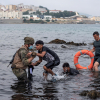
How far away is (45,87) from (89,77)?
2.28m

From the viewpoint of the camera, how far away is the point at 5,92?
6.20m

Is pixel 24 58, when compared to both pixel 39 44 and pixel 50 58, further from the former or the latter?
pixel 50 58

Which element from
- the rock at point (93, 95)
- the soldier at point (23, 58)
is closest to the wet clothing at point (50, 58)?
the soldier at point (23, 58)

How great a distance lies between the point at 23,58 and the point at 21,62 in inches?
11.2

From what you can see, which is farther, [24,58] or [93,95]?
[24,58]

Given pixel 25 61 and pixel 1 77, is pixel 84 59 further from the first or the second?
pixel 25 61

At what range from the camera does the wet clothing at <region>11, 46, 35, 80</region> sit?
19.5ft

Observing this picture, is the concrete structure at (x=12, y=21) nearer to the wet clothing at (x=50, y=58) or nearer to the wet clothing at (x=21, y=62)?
the wet clothing at (x=50, y=58)

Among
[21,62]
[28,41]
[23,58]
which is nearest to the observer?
[23,58]

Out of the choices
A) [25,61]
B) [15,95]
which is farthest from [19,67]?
[15,95]

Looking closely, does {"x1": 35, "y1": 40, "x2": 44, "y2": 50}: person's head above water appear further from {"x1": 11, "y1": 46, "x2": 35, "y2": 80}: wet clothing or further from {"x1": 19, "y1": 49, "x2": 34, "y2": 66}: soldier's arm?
{"x1": 19, "y1": 49, "x2": 34, "y2": 66}: soldier's arm

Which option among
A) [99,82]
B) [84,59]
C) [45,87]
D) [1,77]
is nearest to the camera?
[45,87]

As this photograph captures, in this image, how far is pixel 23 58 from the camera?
595 cm

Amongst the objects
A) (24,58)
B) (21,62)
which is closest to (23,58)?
(24,58)
